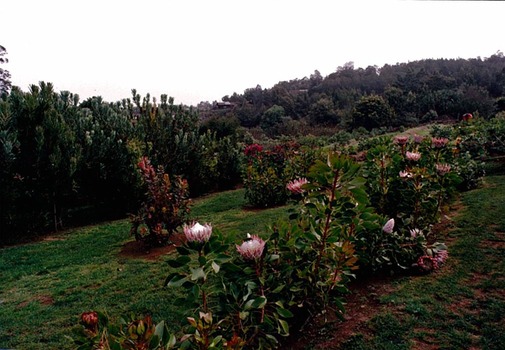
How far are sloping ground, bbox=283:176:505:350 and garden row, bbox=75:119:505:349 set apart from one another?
0.14m

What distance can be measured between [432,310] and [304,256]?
3.36 feet

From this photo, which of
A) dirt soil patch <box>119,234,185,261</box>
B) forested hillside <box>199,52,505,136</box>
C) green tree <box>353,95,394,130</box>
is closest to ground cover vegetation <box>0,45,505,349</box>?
dirt soil patch <box>119,234,185,261</box>

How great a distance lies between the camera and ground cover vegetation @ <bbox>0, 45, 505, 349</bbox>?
71.2 inches

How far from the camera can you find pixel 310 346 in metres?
2.26

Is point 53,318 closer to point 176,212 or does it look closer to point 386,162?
point 176,212

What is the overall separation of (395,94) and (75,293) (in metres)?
31.1

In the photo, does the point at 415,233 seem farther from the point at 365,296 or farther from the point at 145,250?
the point at 145,250

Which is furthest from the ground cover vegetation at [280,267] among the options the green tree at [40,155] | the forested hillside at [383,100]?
the forested hillside at [383,100]

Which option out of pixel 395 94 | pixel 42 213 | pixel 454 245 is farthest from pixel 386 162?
pixel 395 94

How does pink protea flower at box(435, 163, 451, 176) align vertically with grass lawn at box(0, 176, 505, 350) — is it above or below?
above

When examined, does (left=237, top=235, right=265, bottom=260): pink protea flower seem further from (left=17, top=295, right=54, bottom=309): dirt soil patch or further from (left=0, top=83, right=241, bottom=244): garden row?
(left=0, top=83, right=241, bottom=244): garden row

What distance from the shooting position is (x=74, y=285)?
422 centimetres

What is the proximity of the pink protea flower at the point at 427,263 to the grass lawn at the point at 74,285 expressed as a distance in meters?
2.01

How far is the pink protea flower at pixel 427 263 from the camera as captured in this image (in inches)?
120
